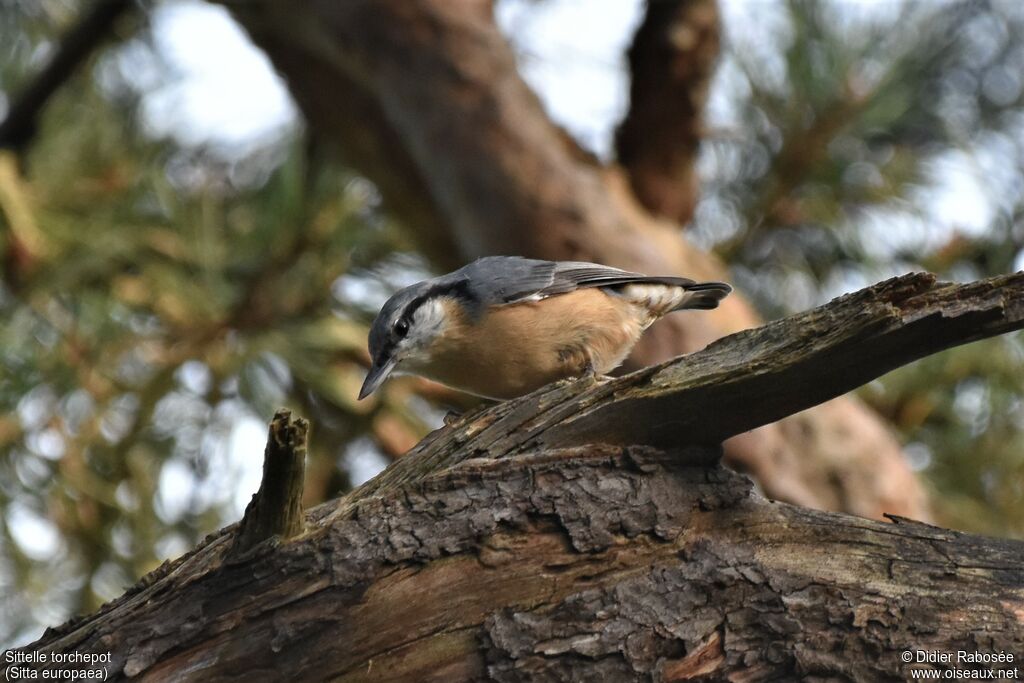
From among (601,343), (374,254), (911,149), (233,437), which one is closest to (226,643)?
(601,343)

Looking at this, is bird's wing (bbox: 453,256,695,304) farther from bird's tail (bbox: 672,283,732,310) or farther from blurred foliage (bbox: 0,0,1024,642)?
blurred foliage (bbox: 0,0,1024,642)

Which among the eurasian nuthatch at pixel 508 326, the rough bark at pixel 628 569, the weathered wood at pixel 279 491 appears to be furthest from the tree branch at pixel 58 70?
the weathered wood at pixel 279 491

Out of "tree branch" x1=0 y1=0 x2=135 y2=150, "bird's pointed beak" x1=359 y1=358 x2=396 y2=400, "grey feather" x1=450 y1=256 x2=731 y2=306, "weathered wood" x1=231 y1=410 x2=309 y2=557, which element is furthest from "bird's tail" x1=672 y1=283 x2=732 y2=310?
"tree branch" x1=0 y1=0 x2=135 y2=150

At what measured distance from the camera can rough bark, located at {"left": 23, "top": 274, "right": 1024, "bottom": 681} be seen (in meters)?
2.18

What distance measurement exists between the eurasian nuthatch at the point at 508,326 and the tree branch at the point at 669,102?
1587 mm

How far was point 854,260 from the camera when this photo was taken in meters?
5.18

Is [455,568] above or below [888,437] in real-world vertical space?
below

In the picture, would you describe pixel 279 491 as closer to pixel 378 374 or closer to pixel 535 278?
pixel 378 374

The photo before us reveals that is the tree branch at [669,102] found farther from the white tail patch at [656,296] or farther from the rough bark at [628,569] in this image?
the rough bark at [628,569]

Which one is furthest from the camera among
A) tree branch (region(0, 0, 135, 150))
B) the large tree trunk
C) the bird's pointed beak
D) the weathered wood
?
the large tree trunk

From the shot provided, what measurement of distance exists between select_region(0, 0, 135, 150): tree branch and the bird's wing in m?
2.04

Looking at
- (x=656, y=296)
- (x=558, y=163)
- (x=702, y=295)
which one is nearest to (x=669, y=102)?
(x=558, y=163)

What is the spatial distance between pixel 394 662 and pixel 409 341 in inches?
51.0

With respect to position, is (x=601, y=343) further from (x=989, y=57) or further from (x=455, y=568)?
Answer: (x=989, y=57)
